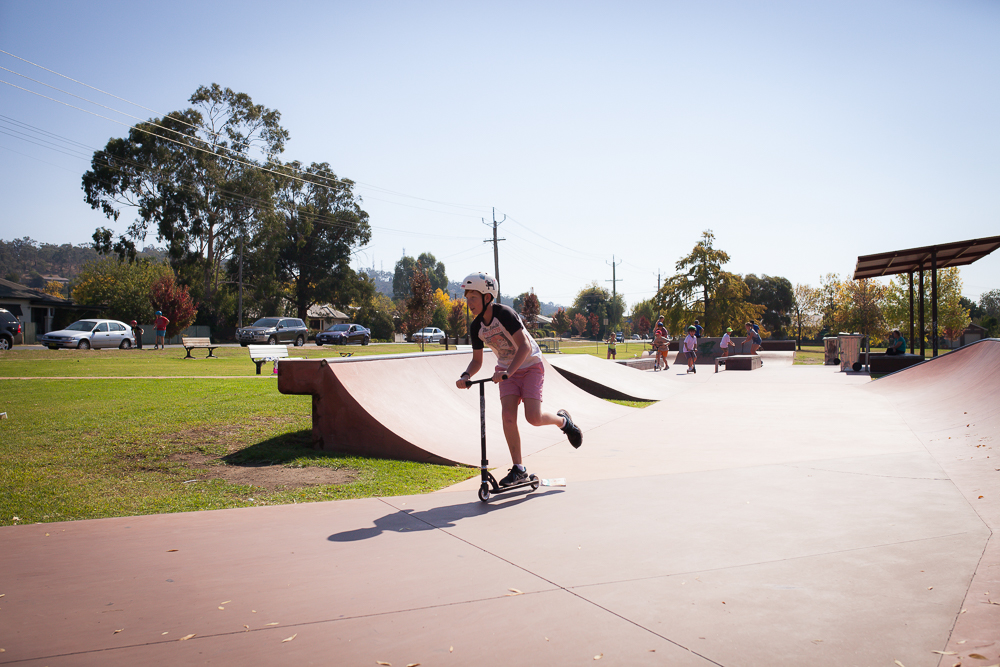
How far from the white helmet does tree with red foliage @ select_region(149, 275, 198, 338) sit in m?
42.7

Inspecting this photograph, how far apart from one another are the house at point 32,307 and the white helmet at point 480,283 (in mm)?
45593

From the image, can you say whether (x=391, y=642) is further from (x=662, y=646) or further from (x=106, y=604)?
(x=106, y=604)

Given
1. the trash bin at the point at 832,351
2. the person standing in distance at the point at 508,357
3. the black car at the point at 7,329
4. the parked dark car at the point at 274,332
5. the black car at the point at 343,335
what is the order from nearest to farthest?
the person standing in distance at the point at 508,357 < the trash bin at the point at 832,351 < the black car at the point at 7,329 < the parked dark car at the point at 274,332 < the black car at the point at 343,335

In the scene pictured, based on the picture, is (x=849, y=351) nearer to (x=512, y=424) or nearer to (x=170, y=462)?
(x=512, y=424)

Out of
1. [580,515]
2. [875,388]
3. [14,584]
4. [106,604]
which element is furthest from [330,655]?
[875,388]

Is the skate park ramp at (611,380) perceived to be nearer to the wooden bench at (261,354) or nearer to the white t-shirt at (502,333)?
the wooden bench at (261,354)

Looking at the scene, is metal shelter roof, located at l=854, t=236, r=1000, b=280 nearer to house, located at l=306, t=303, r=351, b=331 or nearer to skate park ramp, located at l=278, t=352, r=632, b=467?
skate park ramp, located at l=278, t=352, r=632, b=467

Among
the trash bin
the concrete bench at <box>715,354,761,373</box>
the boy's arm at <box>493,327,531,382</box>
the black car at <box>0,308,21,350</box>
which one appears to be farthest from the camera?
the black car at <box>0,308,21,350</box>

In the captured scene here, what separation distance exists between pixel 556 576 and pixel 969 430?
627 cm

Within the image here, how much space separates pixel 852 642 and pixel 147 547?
3615mm

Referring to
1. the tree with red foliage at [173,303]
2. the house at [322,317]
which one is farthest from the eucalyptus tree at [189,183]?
the house at [322,317]

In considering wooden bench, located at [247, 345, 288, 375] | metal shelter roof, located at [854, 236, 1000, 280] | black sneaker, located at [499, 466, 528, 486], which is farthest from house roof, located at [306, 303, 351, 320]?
black sneaker, located at [499, 466, 528, 486]

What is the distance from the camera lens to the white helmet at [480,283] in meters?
4.86

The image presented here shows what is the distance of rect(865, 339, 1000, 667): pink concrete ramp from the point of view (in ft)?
8.52
